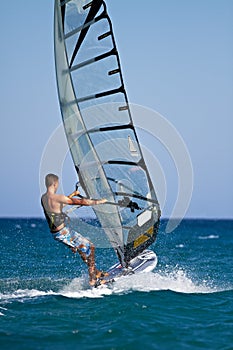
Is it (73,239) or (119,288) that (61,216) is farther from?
(119,288)

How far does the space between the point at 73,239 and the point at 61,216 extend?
0.42 metres

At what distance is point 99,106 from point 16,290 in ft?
9.23

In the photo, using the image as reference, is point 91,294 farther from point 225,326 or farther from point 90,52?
point 90,52

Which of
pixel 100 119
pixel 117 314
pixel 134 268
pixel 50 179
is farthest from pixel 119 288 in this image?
pixel 100 119

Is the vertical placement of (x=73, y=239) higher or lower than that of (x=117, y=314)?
higher

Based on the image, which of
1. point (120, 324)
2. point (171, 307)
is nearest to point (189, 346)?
point (120, 324)

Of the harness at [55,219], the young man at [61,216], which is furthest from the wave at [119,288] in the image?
the harness at [55,219]

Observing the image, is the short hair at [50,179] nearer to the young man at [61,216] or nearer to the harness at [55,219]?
the young man at [61,216]

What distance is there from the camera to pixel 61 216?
7230mm

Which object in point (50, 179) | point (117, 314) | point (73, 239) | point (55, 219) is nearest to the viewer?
point (117, 314)

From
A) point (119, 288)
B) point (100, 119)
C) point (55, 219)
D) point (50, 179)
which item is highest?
Result: point (100, 119)

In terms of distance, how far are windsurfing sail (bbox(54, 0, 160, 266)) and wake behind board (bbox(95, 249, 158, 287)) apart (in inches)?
14.4

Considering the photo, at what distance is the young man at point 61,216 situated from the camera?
707 centimetres

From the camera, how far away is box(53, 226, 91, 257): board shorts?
736 cm
